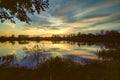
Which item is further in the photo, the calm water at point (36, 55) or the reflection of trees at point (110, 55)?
the reflection of trees at point (110, 55)

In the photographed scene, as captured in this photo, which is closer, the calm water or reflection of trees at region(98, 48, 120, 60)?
the calm water

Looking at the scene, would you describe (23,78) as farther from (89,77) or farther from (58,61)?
(58,61)

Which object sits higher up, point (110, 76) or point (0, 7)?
point (0, 7)

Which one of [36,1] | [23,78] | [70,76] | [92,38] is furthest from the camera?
[92,38]

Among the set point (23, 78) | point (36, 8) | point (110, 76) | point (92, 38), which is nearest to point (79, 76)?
point (110, 76)

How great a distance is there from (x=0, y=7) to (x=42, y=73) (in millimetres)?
5604

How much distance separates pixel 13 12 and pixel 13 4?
A: 1050mm

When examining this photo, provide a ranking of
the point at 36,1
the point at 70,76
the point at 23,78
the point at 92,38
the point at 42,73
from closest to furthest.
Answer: the point at 23,78 → the point at 70,76 → the point at 42,73 → the point at 36,1 → the point at 92,38

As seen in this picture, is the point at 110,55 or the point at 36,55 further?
the point at 110,55

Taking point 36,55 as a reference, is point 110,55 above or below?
below

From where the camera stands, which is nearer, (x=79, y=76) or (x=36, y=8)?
(x=79, y=76)

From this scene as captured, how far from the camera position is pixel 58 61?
18.1 meters

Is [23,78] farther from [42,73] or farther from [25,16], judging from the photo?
[25,16]

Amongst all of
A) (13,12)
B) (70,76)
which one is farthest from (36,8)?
(70,76)
